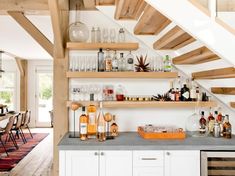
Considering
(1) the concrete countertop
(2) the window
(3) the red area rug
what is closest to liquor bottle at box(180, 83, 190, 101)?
(1) the concrete countertop

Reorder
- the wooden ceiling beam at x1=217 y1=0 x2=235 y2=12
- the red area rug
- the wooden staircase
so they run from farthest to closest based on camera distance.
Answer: the red area rug → the wooden staircase → the wooden ceiling beam at x1=217 y1=0 x2=235 y2=12

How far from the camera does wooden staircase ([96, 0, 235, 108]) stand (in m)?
2.45

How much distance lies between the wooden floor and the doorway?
368cm

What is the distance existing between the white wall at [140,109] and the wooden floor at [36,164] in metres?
1.99

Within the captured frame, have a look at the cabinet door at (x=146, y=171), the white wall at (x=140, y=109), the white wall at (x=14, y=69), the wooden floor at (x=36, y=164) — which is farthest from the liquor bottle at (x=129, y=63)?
the white wall at (x=14, y=69)

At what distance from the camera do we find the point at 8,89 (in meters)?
10.7

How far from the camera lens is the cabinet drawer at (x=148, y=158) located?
2.67 meters

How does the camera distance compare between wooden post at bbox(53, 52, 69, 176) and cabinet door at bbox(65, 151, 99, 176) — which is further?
wooden post at bbox(53, 52, 69, 176)

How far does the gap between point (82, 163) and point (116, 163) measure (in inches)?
12.5

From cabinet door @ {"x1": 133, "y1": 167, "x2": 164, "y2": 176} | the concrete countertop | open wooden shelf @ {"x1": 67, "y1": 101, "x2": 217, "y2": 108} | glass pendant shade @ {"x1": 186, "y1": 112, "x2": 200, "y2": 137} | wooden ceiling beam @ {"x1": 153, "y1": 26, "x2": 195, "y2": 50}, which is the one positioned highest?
wooden ceiling beam @ {"x1": 153, "y1": 26, "x2": 195, "y2": 50}

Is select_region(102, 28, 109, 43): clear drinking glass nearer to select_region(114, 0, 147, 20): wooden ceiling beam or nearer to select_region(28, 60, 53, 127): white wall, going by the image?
select_region(114, 0, 147, 20): wooden ceiling beam

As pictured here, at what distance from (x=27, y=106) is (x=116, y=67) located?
8099 mm

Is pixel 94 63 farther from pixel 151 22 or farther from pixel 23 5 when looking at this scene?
pixel 23 5

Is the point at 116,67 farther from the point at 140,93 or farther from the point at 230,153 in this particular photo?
the point at 230,153
